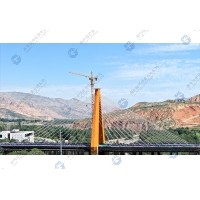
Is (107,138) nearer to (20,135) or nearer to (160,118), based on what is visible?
(160,118)

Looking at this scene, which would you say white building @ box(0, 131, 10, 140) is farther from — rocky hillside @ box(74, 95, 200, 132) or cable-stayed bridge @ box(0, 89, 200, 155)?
rocky hillside @ box(74, 95, 200, 132)

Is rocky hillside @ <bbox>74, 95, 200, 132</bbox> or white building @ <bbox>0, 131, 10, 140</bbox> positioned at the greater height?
rocky hillside @ <bbox>74, 95, 200, 132</bbox>

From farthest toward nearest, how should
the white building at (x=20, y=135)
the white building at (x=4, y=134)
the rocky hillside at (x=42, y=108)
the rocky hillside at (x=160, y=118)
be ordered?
the white building at (x=4, y=134), the white building at (x=20, y=135), the rocky hillside at (x=160, y=118), the rocky hillside at (x=42, y=108)

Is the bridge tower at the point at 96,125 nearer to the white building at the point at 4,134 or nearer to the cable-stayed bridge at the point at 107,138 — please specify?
the cable-stayed bridge at the point at 107,138

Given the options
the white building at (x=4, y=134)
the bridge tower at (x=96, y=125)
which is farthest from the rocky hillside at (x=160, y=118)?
the white building at (x=4, y=134)

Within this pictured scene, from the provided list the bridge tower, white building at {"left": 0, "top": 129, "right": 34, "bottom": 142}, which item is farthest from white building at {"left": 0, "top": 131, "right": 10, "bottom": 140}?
the bridge tower

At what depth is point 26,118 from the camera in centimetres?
549

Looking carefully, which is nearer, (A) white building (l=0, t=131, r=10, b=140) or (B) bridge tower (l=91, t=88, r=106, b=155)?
(B) bridge tower (l=91, t=88, r=106, b=155)

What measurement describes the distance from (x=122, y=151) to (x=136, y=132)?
692mm

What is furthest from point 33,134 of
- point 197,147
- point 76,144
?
point 197,147

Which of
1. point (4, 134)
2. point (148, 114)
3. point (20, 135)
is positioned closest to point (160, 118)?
A: point (148, 114)
